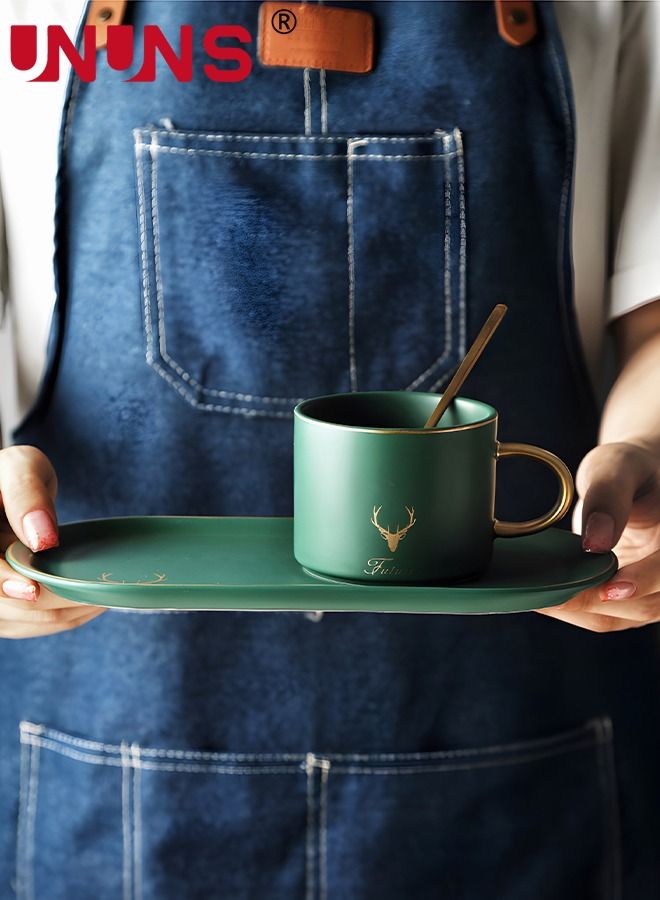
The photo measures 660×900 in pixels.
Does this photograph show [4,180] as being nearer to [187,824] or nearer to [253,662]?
[253,662]

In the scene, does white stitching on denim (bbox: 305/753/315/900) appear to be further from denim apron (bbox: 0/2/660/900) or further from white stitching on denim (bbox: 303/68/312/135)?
white stitching on denim (bbox: 303/68/312/135)

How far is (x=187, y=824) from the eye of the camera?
90 centimetres

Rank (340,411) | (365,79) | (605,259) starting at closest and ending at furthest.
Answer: (340,411) → (365,79) → (605,259)

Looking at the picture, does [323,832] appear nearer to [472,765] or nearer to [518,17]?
[472,765]

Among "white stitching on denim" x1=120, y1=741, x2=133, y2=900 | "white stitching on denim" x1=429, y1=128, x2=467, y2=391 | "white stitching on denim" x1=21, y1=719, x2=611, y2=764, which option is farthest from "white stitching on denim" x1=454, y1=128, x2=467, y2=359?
"white stitching on denim" x1=120, y1=741, x2=133, y2=900

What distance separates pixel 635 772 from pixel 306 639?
1.07ft

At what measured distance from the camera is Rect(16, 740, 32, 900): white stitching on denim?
0.94 metres

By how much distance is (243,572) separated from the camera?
0.65 metres

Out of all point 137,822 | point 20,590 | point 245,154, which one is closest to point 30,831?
point 137,822

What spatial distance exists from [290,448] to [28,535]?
10.3 inches

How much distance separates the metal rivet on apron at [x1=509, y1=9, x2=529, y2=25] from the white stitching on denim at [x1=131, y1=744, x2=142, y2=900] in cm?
67

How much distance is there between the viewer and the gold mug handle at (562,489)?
25.7 inches

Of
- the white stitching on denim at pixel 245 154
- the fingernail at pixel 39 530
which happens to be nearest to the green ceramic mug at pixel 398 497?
the fingernail at pixel 39 530

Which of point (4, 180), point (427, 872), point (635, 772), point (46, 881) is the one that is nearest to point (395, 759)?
point (427, 872)
